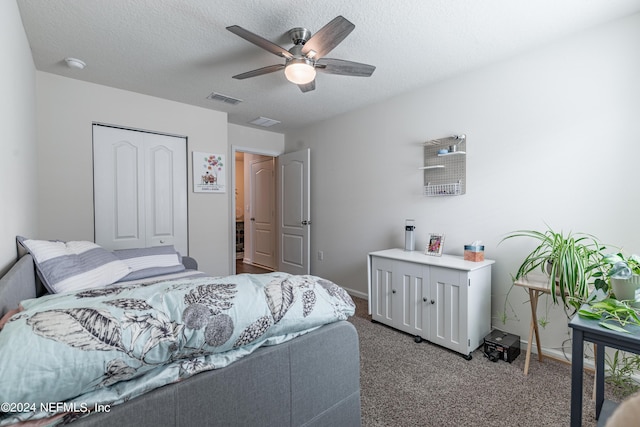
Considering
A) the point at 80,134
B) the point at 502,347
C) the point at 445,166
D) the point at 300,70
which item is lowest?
the point at 502,347

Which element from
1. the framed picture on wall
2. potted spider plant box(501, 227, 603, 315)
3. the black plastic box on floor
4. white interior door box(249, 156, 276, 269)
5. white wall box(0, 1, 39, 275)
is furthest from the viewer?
white interior door box(249, 156, 276, 269)

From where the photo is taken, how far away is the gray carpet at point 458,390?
164cm

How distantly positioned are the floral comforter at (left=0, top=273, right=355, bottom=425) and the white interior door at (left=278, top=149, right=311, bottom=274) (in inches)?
134

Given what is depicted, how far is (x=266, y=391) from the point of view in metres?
0.93

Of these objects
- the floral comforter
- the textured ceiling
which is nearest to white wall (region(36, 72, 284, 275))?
the textured ceiling

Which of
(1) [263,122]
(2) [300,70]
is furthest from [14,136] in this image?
(1) [263,122]

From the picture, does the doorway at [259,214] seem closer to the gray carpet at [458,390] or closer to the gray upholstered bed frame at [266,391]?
the gray carpet at [458,390]

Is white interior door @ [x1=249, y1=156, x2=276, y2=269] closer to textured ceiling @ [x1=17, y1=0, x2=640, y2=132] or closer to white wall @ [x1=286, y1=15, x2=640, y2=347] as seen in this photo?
white wall @ [x1=286, y1=15, x2=640, y2=347]

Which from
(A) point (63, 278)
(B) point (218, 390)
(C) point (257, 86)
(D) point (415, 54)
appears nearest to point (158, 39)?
(C) point (257, 86)

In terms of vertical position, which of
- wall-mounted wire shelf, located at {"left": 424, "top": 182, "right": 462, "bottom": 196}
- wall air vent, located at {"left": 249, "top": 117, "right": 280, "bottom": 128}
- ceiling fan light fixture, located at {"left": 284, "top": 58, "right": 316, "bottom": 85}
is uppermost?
wall air vent, located at {"left": 249, "top": 117, "right": 280, "bottom": 128}

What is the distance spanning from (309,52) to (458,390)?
8.05 feet

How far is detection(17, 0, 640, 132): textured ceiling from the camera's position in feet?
6.05

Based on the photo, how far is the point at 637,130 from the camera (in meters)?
1.93

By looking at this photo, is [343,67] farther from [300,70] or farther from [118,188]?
[118,188]
